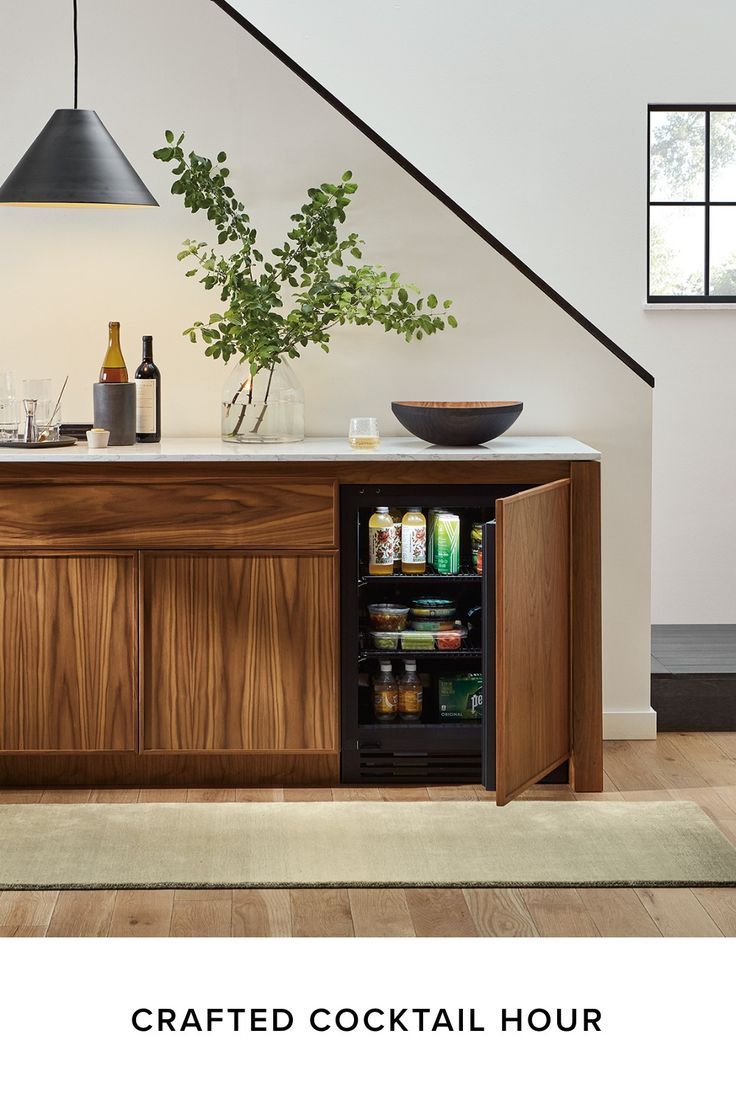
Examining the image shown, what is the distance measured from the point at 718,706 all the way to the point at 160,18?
2712 mm

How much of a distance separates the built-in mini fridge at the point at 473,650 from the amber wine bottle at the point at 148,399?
0.65 meters

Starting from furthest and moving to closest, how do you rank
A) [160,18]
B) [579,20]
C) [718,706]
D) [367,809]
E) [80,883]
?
[579,20]
[718,706]
[160,18]
[367,809]
[80,883]

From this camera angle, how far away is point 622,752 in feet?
12.9

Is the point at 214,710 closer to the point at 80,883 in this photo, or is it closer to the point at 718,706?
the point at 80,883

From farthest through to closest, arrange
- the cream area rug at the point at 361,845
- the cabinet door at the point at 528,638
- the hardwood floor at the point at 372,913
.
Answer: the cabinet door at the point at 528,638, the cream area rug at the point at 361,845, the hardwood floor at the point at 372,913

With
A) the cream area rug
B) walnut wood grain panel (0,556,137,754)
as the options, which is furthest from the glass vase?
the cream area rug

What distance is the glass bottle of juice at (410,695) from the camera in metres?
3.69

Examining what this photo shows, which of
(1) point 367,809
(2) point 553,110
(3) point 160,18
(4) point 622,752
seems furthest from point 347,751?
(2) point 553,110

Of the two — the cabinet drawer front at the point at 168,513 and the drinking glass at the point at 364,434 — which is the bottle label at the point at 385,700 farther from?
the drinking glass at the point at 364,434

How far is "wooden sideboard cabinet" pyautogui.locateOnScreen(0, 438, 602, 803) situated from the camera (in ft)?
11.3

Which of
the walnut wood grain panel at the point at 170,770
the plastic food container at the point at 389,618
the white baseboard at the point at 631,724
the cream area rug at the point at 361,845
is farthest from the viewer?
the white baseboard at the point at 631,724

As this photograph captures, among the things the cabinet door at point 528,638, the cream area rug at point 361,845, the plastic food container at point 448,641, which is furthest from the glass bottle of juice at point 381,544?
the cream area rug at point 361,845

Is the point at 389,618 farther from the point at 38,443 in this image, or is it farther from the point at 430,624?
the point at 38,443

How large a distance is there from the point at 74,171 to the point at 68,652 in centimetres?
128
